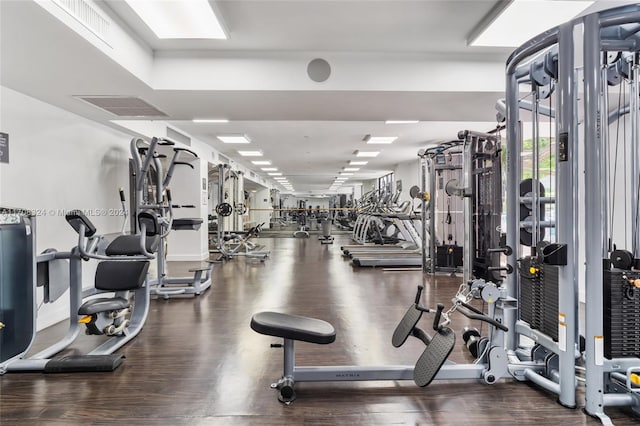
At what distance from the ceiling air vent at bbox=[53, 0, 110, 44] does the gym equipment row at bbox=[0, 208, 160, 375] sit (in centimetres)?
134

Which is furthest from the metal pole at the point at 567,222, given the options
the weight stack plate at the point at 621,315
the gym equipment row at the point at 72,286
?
the gym equipment row at the point at 72,286

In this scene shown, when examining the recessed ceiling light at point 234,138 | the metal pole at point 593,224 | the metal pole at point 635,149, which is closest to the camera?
the metal pole at point 593,224

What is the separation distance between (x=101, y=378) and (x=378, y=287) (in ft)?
11.3

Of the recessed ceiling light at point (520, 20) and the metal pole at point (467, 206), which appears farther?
the metal pole at point (467, 206)

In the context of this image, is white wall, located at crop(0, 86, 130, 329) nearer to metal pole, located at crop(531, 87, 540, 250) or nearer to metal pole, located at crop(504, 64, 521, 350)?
metal pole, located at crop(504, 64, 521, 350)

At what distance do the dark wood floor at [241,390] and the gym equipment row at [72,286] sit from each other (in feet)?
0.38

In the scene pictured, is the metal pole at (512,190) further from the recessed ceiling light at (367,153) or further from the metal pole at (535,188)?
the recessed ceiling light at (367,153)

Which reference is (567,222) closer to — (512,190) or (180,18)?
(512,190)

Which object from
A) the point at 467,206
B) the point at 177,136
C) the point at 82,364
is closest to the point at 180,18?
the point at 82,364

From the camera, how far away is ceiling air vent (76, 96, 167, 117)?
344cm

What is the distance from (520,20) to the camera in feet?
8.89

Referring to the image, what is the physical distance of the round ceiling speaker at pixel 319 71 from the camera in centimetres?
340

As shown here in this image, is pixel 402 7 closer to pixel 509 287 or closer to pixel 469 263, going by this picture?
pixel 509 287

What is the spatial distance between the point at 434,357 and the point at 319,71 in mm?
2795
